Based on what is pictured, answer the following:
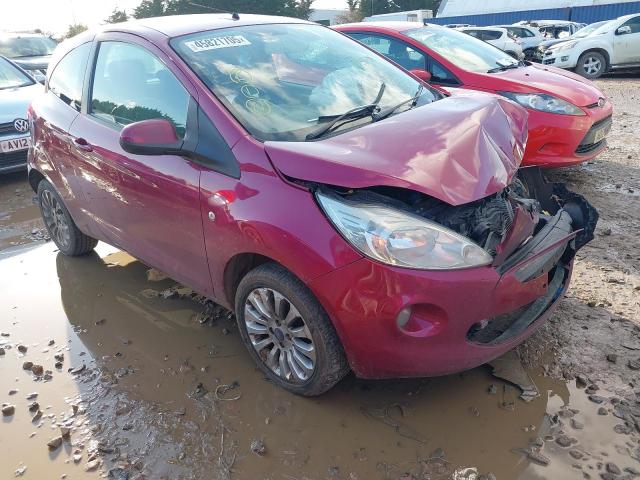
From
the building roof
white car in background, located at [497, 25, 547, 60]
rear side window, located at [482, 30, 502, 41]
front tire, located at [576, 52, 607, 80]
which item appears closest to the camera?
front tire, located at [576, 52, 607, 80]

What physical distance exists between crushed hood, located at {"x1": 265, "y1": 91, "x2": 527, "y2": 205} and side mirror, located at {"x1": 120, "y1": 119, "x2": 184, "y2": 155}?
0.54m

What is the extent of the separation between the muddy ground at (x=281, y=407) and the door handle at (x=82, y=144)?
3.58 feet

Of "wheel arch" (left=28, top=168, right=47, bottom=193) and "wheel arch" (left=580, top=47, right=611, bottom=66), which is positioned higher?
"wheel arch" (left=28, top=168, right=47, bottom=193)

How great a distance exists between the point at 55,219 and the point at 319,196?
3137 millimetres

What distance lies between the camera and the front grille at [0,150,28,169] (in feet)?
20.9

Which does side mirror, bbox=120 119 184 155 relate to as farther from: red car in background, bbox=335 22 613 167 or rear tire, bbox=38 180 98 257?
red car in background, bbox=335 22 613 167

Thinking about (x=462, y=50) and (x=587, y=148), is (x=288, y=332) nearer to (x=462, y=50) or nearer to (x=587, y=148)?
(x=587, y=148)

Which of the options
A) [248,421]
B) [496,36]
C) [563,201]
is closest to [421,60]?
[563,201]

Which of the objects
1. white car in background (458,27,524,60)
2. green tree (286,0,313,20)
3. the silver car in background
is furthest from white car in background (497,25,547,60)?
green tree (286,0,313,20)

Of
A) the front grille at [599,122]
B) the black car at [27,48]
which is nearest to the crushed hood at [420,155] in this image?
the front grille at [599,122]

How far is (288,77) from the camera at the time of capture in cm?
304

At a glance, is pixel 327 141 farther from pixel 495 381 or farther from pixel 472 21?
pixel 472 21

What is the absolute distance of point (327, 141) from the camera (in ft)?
8.45

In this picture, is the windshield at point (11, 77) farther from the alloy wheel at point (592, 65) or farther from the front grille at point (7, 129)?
the alloy wheel at point (592, 65)
